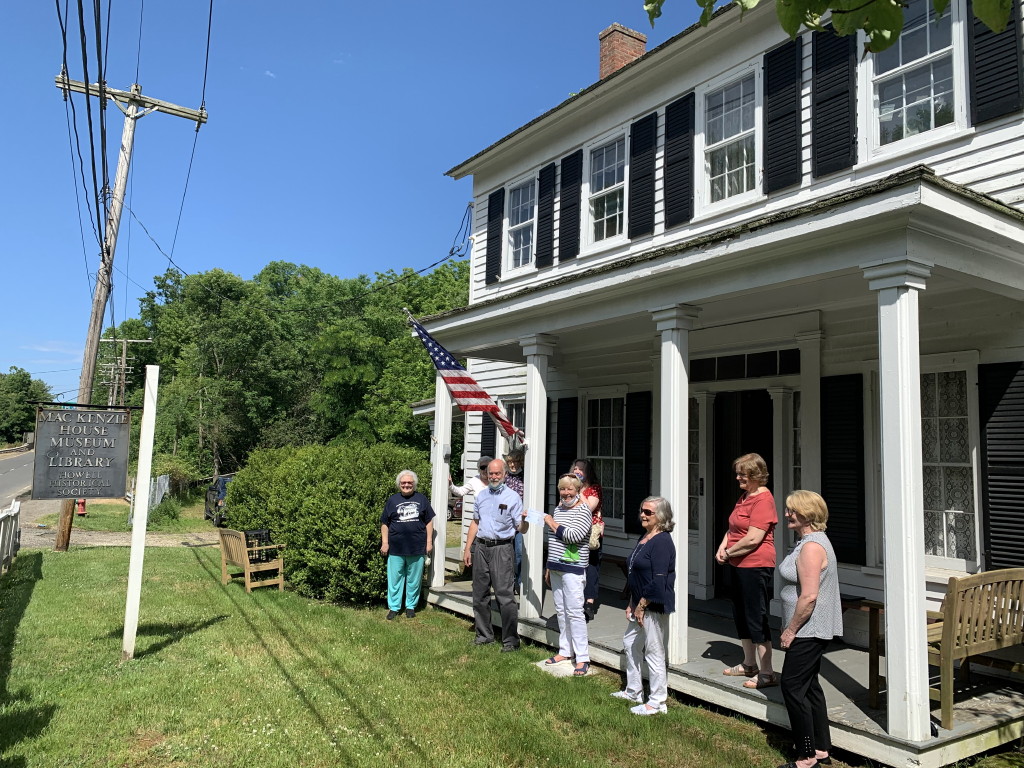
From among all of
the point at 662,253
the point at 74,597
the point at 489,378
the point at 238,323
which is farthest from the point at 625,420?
the point at 238,323

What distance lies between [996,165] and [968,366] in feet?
5.64

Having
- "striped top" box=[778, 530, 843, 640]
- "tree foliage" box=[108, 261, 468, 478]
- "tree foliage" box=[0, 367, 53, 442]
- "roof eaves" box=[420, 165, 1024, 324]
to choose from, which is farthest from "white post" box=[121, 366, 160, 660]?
"tree foliage" box=[0, 367, 53, 442]

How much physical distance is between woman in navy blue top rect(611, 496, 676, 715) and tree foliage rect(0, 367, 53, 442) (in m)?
92.7

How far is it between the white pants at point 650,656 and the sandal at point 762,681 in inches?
24.0

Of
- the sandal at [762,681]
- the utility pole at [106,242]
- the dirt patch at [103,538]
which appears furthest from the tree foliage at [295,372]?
the sandal at [762,681]

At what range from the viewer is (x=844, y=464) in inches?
277

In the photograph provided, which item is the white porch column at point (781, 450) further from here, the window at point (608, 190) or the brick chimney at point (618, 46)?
the brick chimney at point (618, 46)

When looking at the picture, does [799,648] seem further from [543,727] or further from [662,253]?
[662,253]

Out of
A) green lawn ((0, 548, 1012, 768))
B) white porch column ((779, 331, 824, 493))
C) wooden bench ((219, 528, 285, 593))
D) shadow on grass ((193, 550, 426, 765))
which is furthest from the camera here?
wooden bench ((219, 528, 285, 593))

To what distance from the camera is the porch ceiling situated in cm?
464

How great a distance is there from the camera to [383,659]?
672 cm

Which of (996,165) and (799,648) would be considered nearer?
(799,648)

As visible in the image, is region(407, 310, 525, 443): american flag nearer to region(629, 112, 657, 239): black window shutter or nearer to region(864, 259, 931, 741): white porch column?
region(629, 112, 657, 239): black window shutter

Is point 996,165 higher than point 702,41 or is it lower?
lower
